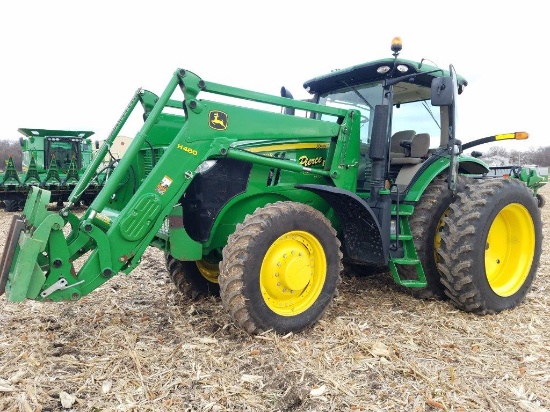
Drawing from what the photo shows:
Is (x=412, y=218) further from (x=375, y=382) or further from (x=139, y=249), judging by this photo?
(x=139, y=249)

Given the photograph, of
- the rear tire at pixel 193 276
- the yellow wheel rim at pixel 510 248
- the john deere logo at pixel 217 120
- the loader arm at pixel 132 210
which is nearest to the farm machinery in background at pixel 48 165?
the rear tire at pixel 193 276

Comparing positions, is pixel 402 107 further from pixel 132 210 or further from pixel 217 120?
pixel 132 210

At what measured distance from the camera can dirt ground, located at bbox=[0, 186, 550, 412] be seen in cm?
279

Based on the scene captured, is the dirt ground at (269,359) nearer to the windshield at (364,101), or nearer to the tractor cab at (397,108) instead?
the tractor cab at (397,108)

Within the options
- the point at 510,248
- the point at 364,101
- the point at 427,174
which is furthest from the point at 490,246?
the point at 364,101

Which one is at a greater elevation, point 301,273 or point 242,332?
point 301,273

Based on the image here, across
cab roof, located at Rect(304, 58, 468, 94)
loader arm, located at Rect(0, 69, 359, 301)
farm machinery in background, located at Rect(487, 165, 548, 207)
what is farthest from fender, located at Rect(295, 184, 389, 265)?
farm machinery in background, located at Rect(487, 165, 548, 207)

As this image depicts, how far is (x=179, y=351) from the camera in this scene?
3.42 m

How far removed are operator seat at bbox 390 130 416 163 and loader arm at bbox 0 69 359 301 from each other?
116 cm

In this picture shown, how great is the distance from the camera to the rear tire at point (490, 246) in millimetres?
4184

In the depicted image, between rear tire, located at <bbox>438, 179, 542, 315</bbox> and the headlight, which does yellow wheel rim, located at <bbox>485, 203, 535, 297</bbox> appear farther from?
the headlight

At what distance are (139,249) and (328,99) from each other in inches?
111

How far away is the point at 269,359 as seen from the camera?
327 centimetres

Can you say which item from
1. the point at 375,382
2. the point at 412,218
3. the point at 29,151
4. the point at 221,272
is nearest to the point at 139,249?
the point at 221,272
